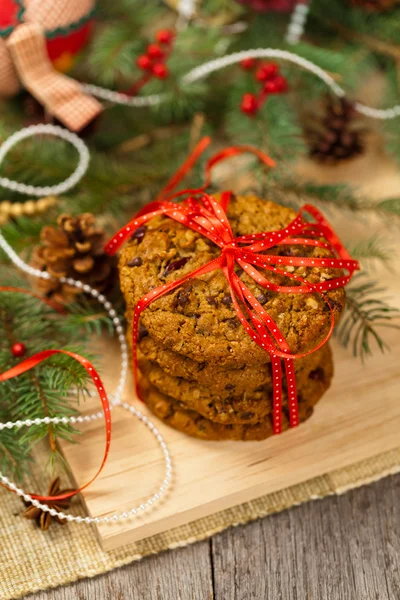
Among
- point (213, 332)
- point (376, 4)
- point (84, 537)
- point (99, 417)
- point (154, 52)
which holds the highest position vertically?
point (376, 4)

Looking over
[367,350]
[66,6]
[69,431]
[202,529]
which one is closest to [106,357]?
[69,431]

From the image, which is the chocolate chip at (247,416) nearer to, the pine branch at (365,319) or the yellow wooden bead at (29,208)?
the pine branch at (365,319)

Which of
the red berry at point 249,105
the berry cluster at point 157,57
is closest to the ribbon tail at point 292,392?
the red berry at point 249,105

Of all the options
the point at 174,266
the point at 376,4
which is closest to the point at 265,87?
the point at 376,4

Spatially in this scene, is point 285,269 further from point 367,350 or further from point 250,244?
point 367,350

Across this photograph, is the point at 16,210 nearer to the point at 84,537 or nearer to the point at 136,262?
the point at 136,262

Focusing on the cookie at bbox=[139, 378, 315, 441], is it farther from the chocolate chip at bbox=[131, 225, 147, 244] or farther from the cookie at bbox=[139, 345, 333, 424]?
the chocolate chip at bbox=[131, 225, 147, 244]
